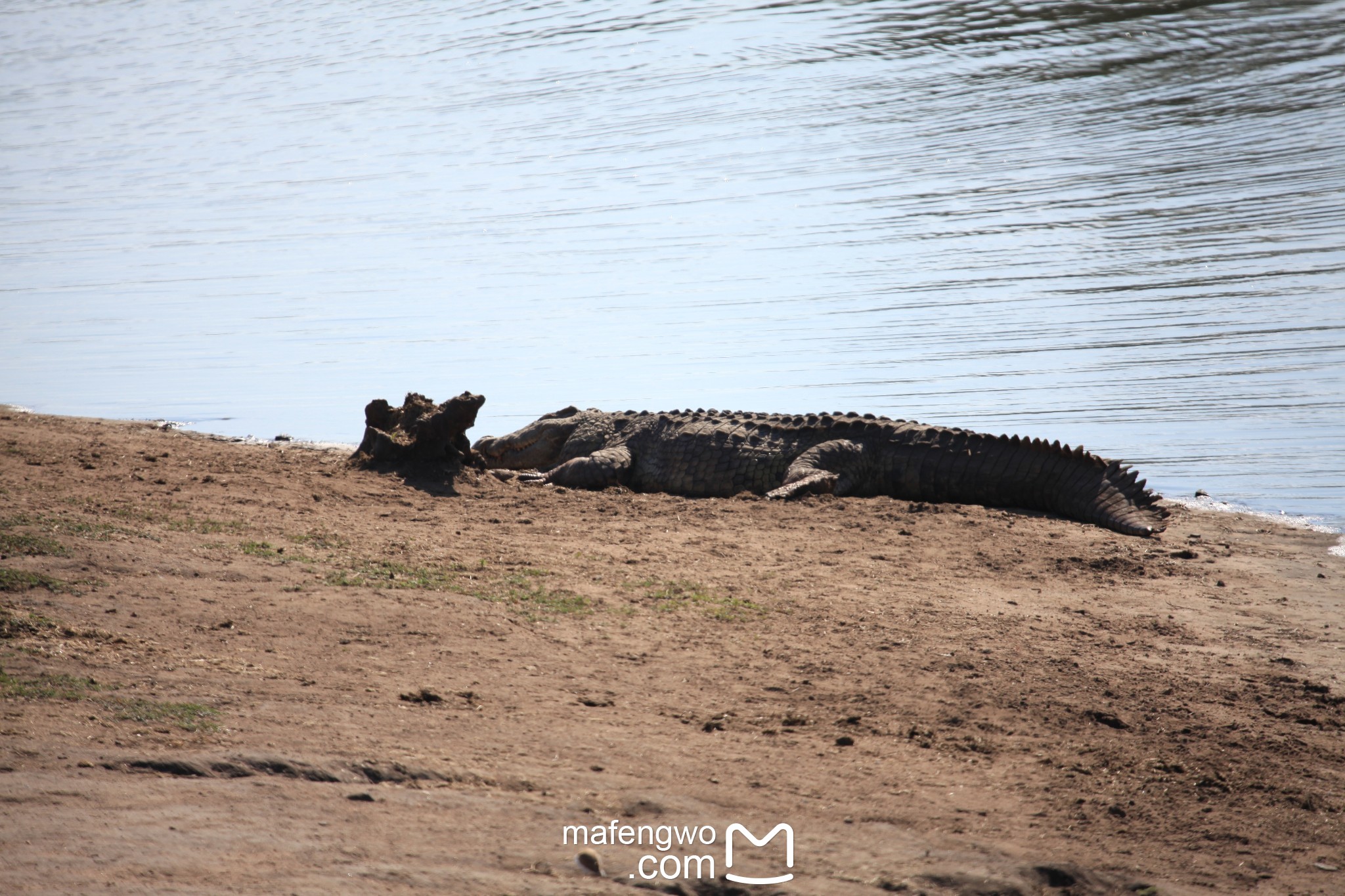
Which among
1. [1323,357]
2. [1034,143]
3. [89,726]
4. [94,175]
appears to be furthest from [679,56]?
[89,726]

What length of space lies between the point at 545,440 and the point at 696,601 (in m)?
4.44

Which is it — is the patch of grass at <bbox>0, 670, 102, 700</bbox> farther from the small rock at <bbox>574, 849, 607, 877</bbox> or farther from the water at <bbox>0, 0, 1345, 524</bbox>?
the water at <bbox>0, 0, 1345, 524</bbox>

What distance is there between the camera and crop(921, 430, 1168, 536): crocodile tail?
7.33 metres

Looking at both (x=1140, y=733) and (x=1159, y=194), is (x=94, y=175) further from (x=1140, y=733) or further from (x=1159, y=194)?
(x=1140, y=733)

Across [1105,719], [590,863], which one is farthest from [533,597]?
[1105,719]

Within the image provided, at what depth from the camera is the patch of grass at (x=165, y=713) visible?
328 centimetres

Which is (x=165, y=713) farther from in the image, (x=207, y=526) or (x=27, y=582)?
(x=207, y=526)

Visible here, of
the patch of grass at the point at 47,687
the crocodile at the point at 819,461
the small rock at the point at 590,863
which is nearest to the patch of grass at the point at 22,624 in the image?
the patch of grass at the point at 47,687

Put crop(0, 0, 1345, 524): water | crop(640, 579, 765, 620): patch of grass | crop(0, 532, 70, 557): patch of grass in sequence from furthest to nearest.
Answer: crop(0, 0, 1345, 524): water, crop(640, 579, 765, 620): patch of grass, crop(0, 532, 70, 557): patch of grass

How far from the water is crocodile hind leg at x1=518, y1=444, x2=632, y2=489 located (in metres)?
2.00

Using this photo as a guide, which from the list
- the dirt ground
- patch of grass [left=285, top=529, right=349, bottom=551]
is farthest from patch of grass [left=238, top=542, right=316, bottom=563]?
patch of grass [left=285, top=529, right=349, bottom=551]

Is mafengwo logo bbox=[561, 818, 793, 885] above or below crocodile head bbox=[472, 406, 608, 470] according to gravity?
below

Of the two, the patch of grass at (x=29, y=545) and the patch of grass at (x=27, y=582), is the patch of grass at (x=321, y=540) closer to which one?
the patch of grass at (x=29, y=545)

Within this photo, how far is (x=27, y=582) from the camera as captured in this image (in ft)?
14.2
